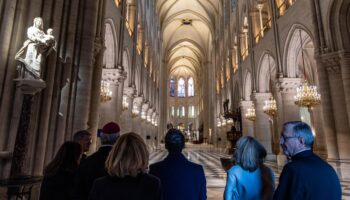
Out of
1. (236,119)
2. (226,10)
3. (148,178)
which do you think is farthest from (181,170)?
(226,10)

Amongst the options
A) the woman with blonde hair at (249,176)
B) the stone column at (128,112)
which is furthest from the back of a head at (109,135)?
the stone column at (128,112)

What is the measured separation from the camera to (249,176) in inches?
76.8

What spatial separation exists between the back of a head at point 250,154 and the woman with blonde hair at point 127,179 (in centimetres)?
89

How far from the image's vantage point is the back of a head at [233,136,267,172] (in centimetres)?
192

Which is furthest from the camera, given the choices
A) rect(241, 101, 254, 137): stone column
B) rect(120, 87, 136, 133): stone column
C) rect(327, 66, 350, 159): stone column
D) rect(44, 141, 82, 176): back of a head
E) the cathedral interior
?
rect(241, 101, 254, 137): stone column

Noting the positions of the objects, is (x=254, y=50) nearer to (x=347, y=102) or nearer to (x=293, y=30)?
(x=293, y=30)

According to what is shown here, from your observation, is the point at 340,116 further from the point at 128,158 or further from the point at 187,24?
the point at 187,24

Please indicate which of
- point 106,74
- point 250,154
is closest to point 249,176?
point 250,154

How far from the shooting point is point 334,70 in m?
8.05

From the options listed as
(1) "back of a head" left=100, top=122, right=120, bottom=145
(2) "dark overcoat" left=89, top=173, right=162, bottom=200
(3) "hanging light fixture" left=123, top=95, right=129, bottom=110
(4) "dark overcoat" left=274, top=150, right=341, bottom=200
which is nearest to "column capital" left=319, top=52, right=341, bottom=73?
(4) "dark overcoat" left=274, top=150, right=341, bottom=200

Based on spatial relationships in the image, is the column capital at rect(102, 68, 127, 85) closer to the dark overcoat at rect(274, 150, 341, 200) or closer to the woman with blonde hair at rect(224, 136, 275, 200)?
the woman with blonde hair at rect(224, 136, 275, 200)

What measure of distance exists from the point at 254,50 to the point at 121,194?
643 inches

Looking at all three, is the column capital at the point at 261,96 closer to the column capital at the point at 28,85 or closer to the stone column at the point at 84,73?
the stone column at the point at 84,73

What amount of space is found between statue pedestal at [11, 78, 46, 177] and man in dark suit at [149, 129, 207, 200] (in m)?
3.17
